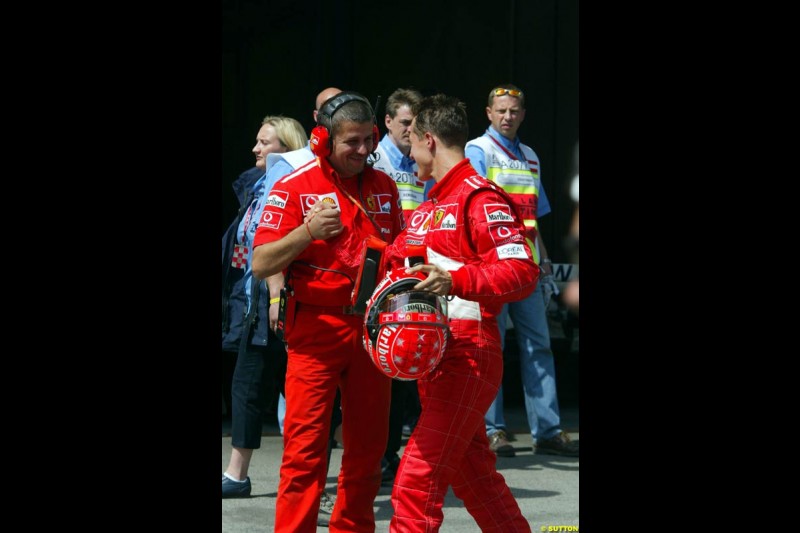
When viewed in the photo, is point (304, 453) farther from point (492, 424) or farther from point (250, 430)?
point (492, 424)

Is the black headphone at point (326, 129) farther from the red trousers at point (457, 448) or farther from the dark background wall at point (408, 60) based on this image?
the dark background wall at point (408, 60)

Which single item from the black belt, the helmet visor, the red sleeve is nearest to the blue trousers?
the black belt

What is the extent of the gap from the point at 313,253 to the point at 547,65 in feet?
19.1

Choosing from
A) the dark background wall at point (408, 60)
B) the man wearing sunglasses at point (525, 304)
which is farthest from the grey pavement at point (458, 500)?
the dark background wall at point (408, 60)

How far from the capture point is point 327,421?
5.14 meters

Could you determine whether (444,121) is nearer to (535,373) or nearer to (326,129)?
(326,129)

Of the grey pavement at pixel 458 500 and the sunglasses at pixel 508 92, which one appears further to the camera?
the sunglasses at pixel 508 92

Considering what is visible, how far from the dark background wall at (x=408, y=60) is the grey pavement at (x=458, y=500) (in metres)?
2.62

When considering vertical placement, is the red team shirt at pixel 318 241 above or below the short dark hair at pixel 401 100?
below

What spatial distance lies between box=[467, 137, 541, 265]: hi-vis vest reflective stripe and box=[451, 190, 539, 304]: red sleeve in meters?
3.47

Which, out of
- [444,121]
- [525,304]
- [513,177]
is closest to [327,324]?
[444,121]

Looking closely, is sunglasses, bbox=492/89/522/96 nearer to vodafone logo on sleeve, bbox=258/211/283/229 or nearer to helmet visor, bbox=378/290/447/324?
vodafone logo on sleeve, bbox=258/211/283/229

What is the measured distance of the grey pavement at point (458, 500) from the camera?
6.29 meters

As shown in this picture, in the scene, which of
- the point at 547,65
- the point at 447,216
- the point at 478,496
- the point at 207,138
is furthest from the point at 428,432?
the point at 547,65
